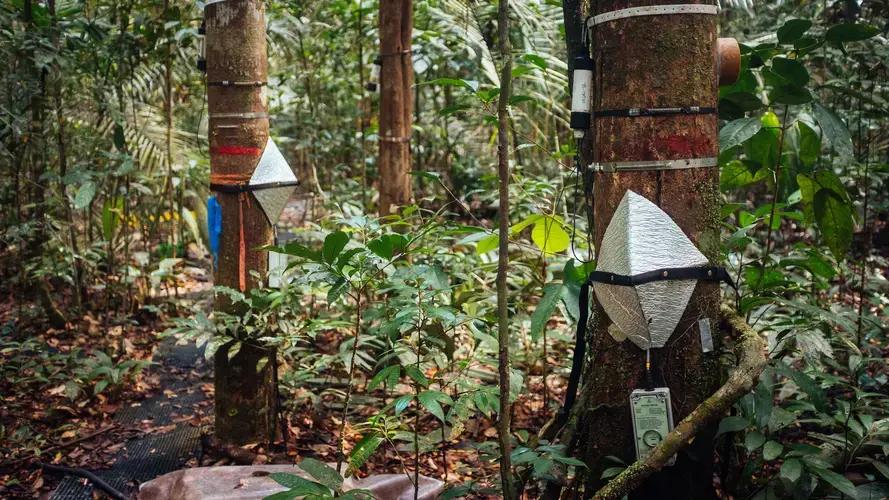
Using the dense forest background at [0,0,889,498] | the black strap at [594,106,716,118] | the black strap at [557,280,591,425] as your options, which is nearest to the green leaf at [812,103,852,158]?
the dense forest background at [0,0,889,498]

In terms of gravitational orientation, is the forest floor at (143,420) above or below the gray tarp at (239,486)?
below

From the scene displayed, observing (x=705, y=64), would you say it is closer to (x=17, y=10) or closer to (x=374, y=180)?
(x=17, y=10)

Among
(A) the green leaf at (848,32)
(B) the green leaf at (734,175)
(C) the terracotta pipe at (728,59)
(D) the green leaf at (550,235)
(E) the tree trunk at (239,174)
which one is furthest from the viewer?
(E) the tree trunk at (239,174)

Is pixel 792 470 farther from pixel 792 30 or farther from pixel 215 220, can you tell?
pixel 215 220

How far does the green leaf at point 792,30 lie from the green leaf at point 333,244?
4.61ft

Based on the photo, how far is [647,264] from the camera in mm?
1848

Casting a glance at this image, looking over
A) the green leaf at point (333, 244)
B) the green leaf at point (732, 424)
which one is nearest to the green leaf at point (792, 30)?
the green leaf at point (732, 424)

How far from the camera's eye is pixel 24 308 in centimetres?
512

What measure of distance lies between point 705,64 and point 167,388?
3560 millimetres

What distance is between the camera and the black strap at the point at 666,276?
184cm

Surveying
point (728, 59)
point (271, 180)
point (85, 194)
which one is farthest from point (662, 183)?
point (85, 194)

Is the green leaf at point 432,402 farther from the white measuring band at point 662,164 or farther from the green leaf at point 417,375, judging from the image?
the white measuring band at point 662,164

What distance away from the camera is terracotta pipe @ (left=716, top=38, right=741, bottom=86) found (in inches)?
77.5

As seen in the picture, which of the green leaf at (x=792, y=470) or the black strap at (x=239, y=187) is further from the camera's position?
the black strap at (x=239, y=187)
